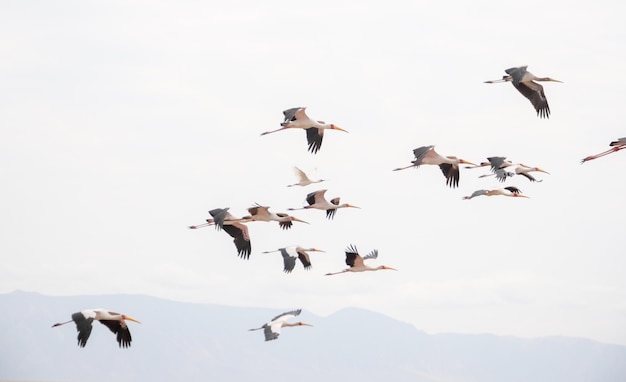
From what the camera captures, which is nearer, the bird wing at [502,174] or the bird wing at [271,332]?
the bird wing at [271,332]

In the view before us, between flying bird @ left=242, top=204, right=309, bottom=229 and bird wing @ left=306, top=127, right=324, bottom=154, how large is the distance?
2583mm

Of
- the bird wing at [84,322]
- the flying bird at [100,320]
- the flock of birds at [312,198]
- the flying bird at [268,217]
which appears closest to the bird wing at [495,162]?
the flock of birds at [312,198]

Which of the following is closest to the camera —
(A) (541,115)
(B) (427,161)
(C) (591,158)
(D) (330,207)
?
(C) (591,158)

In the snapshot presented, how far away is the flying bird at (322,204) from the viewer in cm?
4219

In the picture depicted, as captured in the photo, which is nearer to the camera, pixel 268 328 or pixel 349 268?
pixel 268 328

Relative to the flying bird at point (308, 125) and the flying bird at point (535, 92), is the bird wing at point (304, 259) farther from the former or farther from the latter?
the flying bird at point (535, 92)

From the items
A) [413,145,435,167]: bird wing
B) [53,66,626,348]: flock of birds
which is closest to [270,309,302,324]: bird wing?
[53,66,626,348]: flock of birds

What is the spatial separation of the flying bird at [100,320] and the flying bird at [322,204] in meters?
10.6

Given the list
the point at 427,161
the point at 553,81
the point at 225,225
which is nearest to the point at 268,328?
the point at 225,225

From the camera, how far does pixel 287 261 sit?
4316cm

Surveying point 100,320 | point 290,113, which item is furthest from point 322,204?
point 100,320

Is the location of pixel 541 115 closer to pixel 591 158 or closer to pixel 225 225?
pixel 591 158

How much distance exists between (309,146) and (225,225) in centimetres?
358

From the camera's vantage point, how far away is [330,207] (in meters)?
43.1
